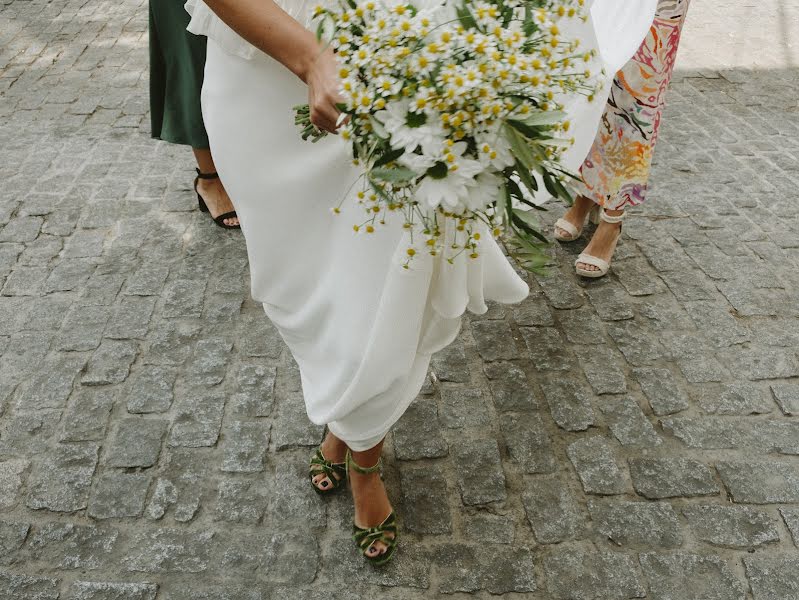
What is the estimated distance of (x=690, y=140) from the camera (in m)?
5.28

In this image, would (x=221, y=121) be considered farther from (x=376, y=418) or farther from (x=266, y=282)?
(x=376, y=418)

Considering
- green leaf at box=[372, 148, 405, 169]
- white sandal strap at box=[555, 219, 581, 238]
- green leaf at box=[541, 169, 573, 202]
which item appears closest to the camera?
green leaf at box=[372, 148, 405, 169]

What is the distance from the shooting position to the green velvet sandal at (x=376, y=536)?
2490 millimetres

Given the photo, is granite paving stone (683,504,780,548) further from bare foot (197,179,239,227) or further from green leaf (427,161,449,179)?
bare foot (197,179,239,227)

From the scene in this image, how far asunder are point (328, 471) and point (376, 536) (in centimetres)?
34

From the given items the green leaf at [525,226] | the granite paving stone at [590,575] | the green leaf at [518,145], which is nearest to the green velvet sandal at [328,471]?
the granite paving stone at [590,575]

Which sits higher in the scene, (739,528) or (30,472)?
(739,528)

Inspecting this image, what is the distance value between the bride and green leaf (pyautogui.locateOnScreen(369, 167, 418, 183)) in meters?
0.44

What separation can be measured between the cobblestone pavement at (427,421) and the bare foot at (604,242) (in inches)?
6.3

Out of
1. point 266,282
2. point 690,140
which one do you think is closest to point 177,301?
point 266,282

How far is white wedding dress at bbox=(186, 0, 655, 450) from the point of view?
2.07 meters

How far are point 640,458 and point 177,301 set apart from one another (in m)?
2.27

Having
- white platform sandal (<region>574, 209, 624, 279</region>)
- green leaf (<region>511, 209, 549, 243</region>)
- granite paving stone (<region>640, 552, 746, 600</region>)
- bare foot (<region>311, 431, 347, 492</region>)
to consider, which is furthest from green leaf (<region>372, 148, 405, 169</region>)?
white platform sandal (<region>574, 209, 624, 279</region>)

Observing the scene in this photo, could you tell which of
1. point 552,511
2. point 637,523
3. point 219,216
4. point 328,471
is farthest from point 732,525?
point 219,216
